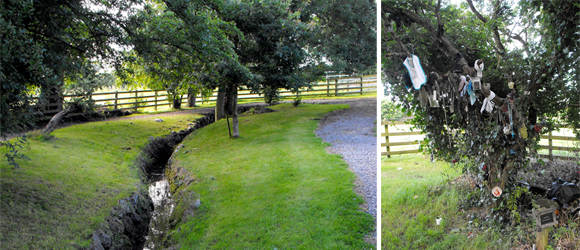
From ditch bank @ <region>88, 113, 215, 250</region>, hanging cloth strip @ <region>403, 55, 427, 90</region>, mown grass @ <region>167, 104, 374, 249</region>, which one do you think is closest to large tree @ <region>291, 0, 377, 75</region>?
mown grass @ <region>167, 104, 374, 249</region>

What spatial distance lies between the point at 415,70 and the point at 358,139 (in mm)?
2065

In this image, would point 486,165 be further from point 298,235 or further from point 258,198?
point 258,198

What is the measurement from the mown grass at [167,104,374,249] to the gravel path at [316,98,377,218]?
85mm

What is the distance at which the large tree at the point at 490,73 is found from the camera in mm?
1396

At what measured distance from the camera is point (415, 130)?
6.74 feet

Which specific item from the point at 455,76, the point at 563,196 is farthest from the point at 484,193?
the point at 455,76

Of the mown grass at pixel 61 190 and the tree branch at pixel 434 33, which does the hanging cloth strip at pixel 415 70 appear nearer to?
the tree branch at pixel 434 33

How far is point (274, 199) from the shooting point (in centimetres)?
227

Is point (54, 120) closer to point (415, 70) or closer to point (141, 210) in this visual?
point (141, 210)

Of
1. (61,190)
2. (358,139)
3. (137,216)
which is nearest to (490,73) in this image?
(358,139)

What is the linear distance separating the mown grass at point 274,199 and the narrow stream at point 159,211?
218 mm

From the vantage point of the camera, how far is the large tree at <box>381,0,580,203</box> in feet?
4.58

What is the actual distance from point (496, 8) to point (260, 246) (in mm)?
1750

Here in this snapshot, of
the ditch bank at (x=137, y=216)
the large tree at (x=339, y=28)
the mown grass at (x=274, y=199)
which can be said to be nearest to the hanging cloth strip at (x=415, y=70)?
the mown grass at (x=274, y=199)
